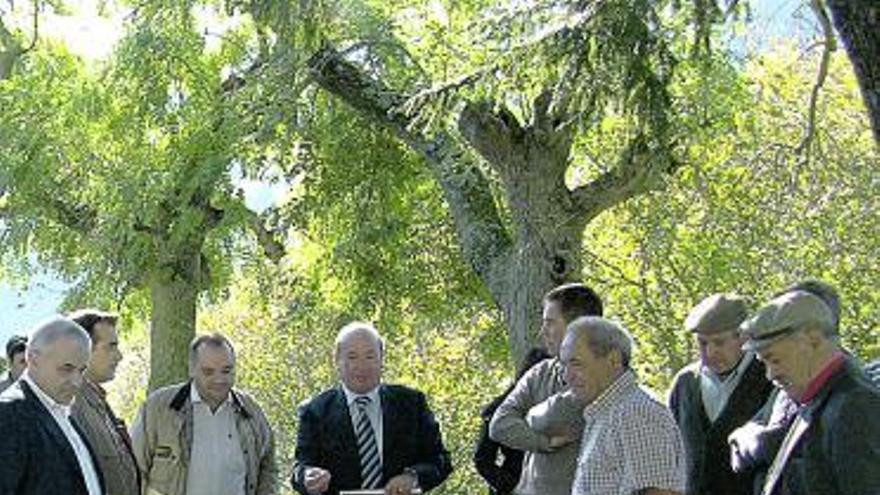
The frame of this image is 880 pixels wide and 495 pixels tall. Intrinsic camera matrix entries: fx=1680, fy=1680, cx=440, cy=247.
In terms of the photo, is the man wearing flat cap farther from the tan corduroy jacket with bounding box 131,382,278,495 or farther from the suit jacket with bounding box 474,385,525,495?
the tan corduroy jacket with bounding box 131,382,278,495

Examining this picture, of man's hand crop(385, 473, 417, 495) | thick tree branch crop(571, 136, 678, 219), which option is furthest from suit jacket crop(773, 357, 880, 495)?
thick tree branch crop(571, 136, 678, 219)

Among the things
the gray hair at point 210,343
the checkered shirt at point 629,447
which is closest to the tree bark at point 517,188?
the gray hair at point 210,343

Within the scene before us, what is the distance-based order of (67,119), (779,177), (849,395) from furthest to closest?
(67,119) < (779,177) < (849,395)

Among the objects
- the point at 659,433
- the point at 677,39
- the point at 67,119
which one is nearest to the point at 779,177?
the point at 677,39

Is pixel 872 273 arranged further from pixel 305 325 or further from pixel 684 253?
pixel 305 325

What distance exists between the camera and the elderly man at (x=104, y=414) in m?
6.59

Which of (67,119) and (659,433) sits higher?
(67,119)

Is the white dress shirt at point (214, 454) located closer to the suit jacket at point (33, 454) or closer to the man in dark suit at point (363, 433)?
the man in dark suit at point (363, 433)

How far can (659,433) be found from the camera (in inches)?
220

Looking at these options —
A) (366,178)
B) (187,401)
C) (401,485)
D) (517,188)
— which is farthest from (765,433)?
(366,178)

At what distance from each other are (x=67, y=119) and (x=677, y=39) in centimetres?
1091

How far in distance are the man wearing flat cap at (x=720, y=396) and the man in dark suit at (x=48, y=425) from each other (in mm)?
2284

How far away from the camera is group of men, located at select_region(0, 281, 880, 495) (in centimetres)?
493

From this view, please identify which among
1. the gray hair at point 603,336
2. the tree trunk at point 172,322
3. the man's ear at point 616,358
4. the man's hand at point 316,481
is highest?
the tree trunk at point 172,322
